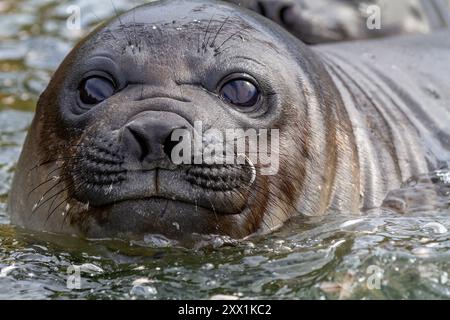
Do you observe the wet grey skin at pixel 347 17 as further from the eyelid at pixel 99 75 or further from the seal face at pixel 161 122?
the eyelid at pixel 99 75

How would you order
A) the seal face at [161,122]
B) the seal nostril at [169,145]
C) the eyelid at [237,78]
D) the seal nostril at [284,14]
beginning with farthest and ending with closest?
1. the seal nostril at [284,14]
2. the eyelid at [237,78]
3. the seal face at [161,122]
4. the seal nostril at [169,145]

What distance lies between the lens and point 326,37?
8.09 m

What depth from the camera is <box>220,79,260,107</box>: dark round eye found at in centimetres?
521

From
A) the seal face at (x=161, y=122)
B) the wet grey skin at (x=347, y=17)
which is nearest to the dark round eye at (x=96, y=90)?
the seal face at (x=161, y=122)

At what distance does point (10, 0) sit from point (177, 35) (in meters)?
7.43

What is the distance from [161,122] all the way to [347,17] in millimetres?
3939

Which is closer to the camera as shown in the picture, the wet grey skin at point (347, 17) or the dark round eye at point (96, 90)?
the dark round eye at point (96, 90)

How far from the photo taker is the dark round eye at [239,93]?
205 inches

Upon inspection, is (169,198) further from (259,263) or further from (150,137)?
(259,263)

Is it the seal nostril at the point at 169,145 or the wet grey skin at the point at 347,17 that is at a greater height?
the wet grey skin at the point at 347,17

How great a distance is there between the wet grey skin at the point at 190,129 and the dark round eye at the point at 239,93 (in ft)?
0.05

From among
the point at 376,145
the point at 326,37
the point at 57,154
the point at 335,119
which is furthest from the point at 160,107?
the point at 326,37

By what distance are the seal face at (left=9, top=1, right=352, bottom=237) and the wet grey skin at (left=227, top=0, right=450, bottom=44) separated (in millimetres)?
2044

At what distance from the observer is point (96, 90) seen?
208 inches
